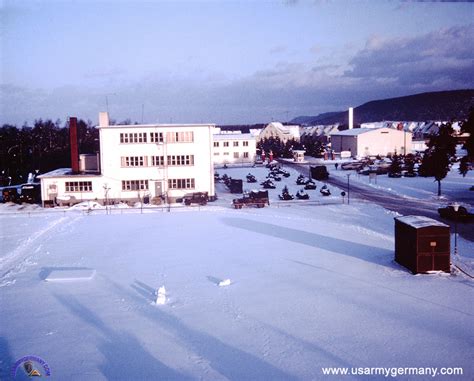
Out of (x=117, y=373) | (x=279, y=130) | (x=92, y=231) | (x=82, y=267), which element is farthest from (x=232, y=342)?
(x=279, y=130)

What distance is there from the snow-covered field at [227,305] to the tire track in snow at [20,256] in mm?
111

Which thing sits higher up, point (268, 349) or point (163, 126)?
point (163, 126)

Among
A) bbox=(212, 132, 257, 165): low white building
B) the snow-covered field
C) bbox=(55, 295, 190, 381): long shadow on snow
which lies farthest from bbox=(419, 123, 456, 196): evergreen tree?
bbox=(212, 132, 257, 165): low white building

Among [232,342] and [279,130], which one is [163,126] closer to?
[232,342]

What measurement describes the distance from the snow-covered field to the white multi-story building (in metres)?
10.7

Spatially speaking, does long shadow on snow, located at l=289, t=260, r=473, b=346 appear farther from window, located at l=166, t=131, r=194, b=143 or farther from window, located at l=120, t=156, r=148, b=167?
window, located at l=120, t=156, r=148, b=167

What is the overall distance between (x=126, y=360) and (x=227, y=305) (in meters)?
3.91

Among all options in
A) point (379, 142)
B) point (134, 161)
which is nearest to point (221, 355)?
point (134, 161)

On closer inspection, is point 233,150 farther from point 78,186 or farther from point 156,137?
point 78,186

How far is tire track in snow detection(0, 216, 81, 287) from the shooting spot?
56.6 ft

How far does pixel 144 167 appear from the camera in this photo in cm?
3509

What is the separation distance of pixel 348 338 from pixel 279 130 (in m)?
95.7

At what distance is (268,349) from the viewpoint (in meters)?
10.5

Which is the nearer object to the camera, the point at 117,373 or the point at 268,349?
the point at 117,373
